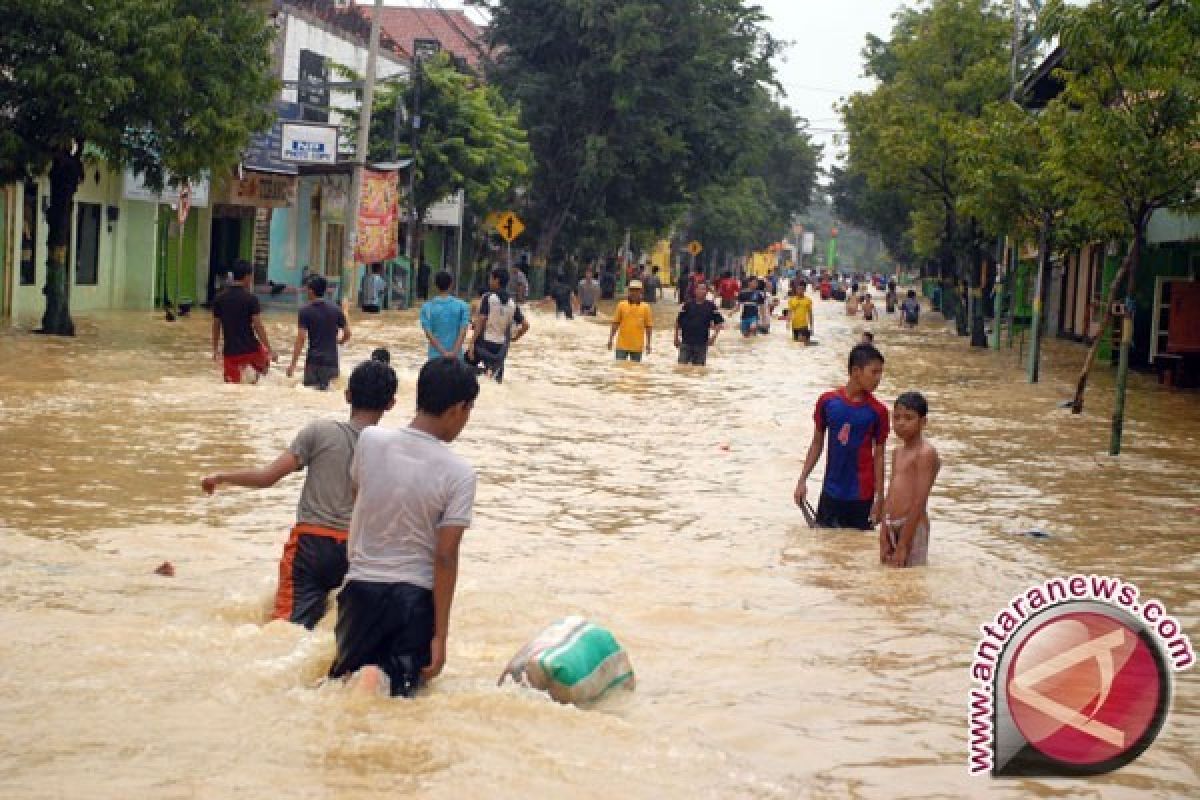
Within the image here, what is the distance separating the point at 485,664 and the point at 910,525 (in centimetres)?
331

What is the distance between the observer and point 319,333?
59.7 ft

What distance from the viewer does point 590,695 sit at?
23.6ft

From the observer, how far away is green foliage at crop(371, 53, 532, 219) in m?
47.2

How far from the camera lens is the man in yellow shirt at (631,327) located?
27562 mm

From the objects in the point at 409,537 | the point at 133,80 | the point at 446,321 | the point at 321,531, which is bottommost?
the point at 321,531

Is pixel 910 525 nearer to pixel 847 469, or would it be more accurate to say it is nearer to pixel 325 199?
pixel 847 469

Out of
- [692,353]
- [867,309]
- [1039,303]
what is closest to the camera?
[1039,303]

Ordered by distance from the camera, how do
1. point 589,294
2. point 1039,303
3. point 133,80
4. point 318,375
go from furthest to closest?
point 589,294 < point 1039,303 < point 133,80 < point 318,375

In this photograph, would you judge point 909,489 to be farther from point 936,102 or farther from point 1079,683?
point 936,102

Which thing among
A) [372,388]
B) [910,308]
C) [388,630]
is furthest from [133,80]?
[910,308]

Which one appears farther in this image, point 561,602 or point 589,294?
point 589,294

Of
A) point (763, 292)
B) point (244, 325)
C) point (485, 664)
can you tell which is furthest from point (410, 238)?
point (485, 664)

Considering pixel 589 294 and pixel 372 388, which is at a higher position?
pixel 372 388

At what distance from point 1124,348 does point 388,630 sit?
40.6 feet
